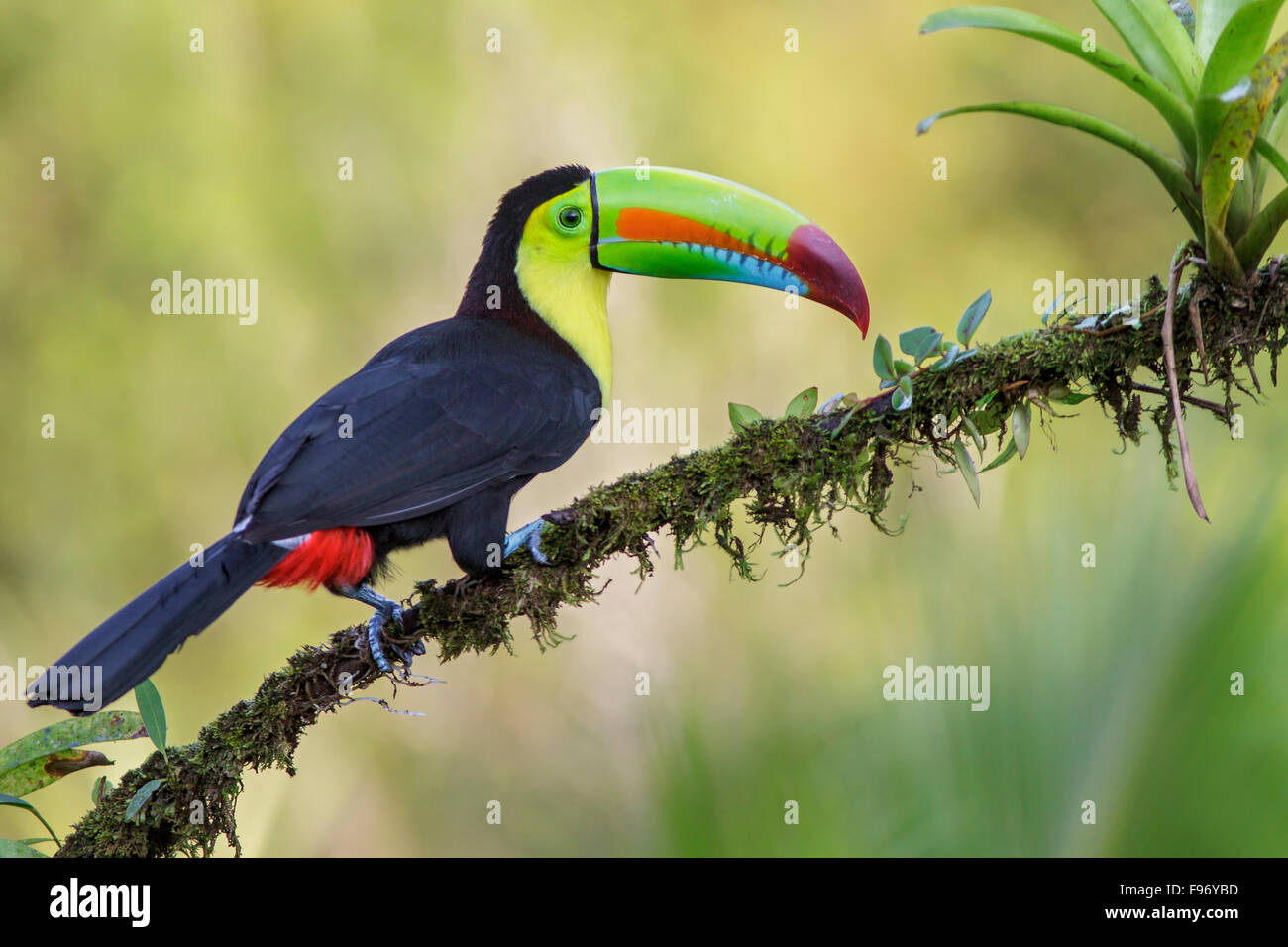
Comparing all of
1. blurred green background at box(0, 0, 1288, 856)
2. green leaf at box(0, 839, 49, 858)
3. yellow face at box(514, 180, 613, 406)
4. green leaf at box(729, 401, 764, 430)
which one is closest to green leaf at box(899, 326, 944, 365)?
green leaf at box(729, 401, 764, 430)

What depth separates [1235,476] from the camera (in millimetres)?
2488

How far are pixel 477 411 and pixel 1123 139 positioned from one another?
169 cm

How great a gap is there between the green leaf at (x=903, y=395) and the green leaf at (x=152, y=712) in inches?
60.1

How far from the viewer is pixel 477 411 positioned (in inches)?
122

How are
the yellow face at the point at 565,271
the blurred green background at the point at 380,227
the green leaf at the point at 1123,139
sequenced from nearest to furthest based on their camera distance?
the green leaf at the point at 1123,139, the yellow face at the point at 565,271, the blurred green background at the point at 380,227

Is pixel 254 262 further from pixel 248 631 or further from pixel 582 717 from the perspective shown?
pixel 582 717

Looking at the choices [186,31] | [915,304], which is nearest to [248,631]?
[186,31]

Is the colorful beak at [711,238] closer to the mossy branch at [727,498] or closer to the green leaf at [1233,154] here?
the mossy branch at [727,498]

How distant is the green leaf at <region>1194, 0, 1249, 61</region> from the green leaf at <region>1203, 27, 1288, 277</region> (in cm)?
25

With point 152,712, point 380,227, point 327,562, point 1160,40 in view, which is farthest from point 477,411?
point 380,227

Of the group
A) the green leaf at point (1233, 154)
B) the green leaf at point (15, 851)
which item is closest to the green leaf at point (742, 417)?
the green leaf at point (1233, 154)

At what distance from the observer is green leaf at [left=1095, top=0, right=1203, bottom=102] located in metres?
2.10

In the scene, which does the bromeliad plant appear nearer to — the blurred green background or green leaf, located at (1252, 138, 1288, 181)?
green leaf, located at (1252, 138, 1288, 181)

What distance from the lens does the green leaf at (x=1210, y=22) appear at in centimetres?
213
